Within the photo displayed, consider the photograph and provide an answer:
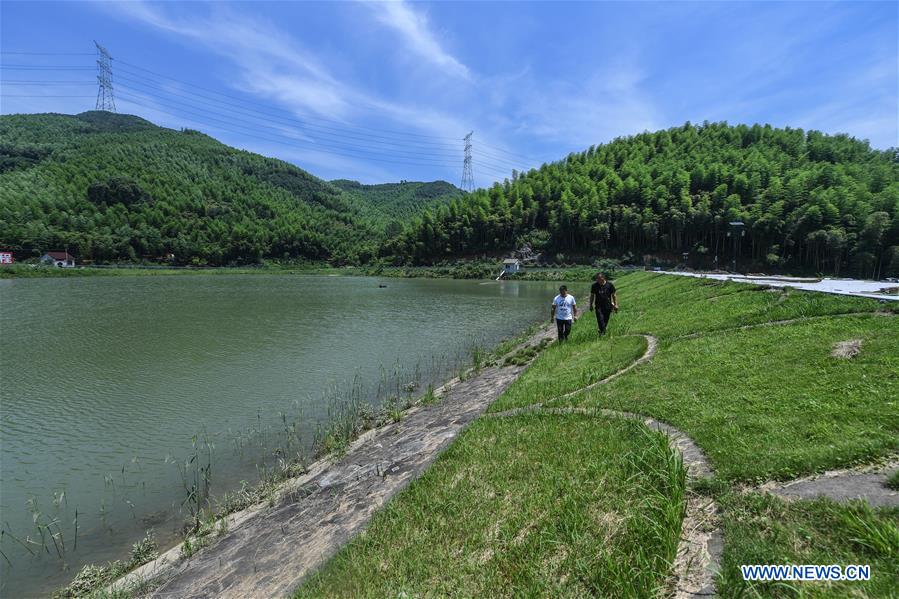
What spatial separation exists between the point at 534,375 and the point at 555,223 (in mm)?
122950

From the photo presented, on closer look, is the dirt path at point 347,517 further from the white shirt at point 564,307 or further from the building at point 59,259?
the building at point 59,259

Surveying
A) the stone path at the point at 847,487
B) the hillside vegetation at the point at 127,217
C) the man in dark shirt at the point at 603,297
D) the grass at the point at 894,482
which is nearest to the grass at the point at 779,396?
the stone path at the point at 847,487

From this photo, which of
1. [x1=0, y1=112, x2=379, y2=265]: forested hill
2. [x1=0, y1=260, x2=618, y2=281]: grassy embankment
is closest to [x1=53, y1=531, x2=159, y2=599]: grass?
[x1=0, y1=260, x2=618, y2=281]: grassy embankment

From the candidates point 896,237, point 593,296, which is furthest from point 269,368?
point 896,237

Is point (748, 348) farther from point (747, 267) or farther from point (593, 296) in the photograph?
point (747, 267)

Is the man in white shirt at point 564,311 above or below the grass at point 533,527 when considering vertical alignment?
above

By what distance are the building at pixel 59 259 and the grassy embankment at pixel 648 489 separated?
158359 mm

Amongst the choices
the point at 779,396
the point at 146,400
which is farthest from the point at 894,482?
the point at 146,400

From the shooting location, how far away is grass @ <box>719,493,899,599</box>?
3.31 meters

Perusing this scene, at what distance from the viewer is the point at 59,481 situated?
955cm

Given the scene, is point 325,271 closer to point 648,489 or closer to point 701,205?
point 701,205

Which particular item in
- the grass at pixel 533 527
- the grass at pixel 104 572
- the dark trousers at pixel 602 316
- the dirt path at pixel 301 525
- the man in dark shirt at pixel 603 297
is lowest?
the grass at pixel 104 572

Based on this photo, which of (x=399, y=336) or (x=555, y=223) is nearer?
(x=399, y=336)

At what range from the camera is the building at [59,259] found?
117m
